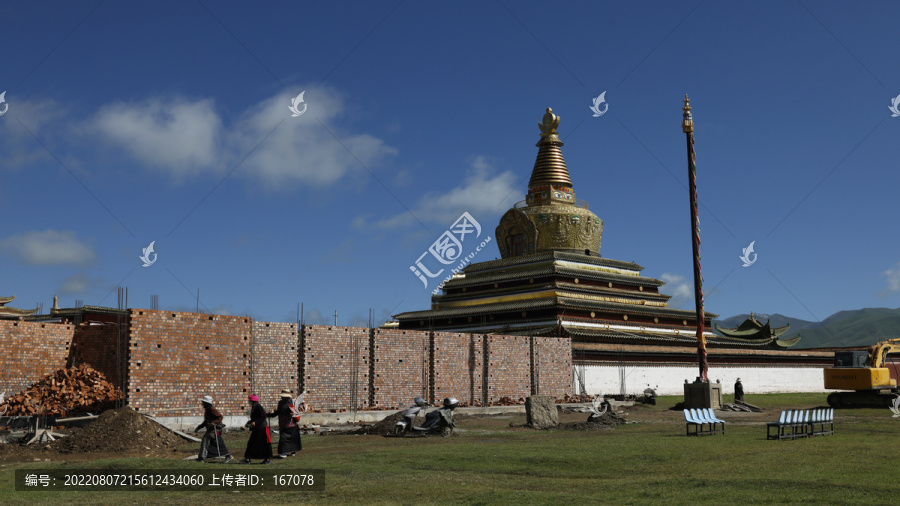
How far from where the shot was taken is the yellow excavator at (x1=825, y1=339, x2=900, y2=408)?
34.6m

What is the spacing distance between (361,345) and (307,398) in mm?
2951

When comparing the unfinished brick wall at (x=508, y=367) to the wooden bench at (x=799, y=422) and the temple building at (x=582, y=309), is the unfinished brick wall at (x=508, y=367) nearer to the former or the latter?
the temple building at (x=582, y=309)

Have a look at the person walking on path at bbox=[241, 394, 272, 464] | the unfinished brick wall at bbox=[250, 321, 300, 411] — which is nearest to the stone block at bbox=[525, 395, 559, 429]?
the unfinished brick wall at bbox=[250, 321, 300, 411]

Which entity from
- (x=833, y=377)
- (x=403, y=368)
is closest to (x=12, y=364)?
(x=403, y=368)

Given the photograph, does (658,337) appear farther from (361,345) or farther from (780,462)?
(780,462)

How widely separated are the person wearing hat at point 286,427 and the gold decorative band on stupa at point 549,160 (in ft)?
152

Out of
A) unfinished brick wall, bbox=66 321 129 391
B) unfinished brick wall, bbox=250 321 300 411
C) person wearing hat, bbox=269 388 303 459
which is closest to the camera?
person wearing hat, bbox=269 388 303 459

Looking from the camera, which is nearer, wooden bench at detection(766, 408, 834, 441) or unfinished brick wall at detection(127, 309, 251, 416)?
wooden bench at detection(766, 408, 834, 441)

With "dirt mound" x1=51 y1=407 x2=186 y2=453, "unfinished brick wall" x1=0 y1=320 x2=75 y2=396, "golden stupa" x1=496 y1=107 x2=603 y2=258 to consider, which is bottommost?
"dirt mound" x1=51 y1=407 x2=186 y2=453

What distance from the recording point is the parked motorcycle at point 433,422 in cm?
2256

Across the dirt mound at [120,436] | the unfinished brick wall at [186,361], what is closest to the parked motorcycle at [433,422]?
the unfinished brick wall at [186,361]

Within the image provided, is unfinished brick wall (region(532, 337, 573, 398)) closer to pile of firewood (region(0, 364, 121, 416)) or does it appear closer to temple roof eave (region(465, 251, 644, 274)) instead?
temple roof eave (region(465, 251, 644, 274))

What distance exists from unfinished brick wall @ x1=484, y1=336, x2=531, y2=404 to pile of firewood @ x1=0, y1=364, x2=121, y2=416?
16.5m

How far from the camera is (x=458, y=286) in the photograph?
58.5 meters
